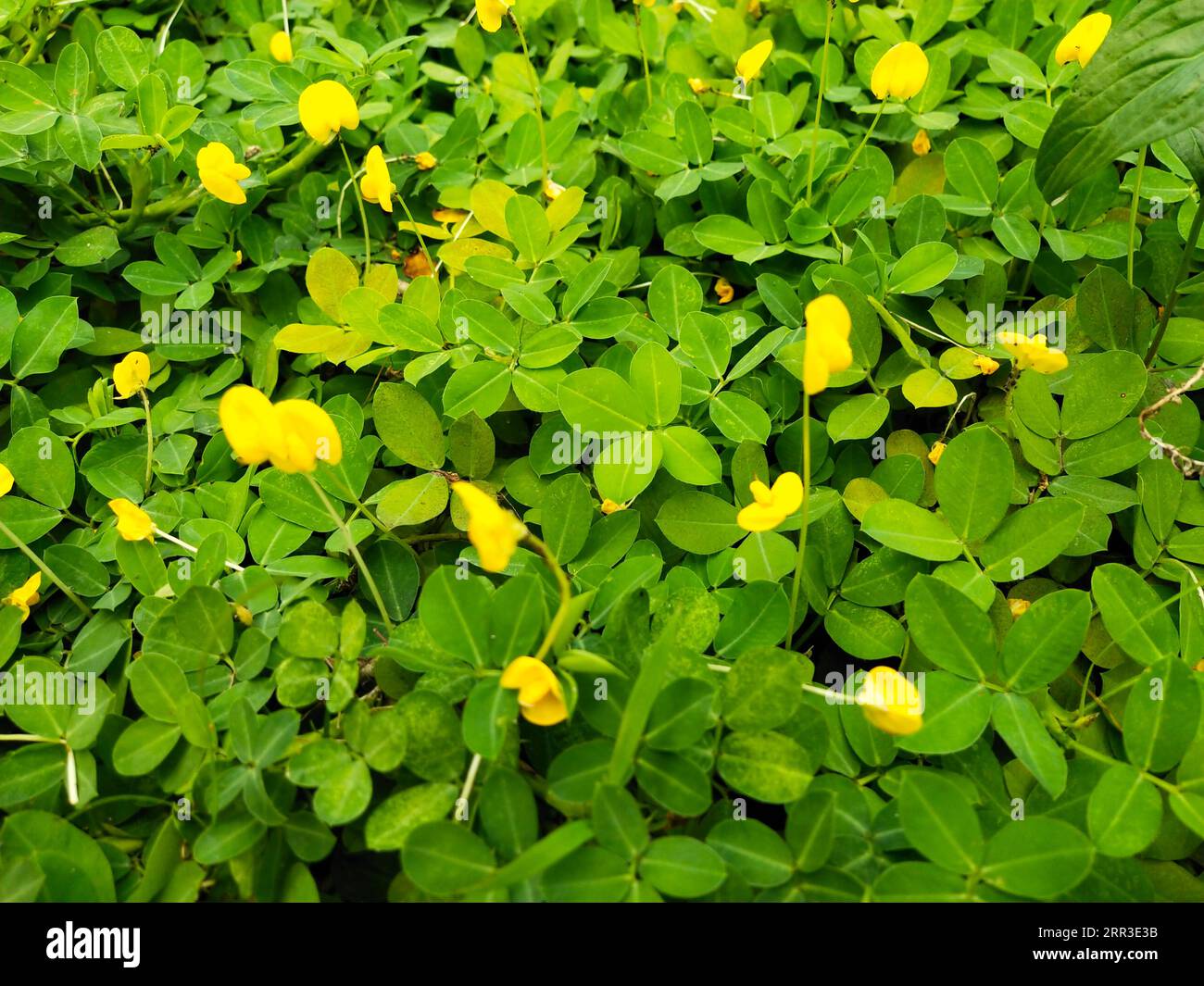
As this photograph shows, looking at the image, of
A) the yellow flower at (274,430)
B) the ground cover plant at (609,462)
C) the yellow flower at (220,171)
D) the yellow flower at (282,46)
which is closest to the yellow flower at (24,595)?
the ground cover plant at (609,462)

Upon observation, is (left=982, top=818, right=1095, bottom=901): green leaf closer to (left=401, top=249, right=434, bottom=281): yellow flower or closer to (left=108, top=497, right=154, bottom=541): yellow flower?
(left=108, top=497, right=154, bottom=541): yellow flower

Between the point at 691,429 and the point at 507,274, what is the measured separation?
40cm

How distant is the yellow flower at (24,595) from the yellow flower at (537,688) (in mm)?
685

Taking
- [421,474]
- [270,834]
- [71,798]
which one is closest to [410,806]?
[270,834]

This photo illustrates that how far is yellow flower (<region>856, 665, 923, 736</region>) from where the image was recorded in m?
0.90

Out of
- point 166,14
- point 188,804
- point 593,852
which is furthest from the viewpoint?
point 166,14

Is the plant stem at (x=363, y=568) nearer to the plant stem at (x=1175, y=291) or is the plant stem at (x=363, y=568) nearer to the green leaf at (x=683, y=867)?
the green leaf at (x=683, y=867)

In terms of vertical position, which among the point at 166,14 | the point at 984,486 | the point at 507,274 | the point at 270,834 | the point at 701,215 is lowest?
the point at 270,834

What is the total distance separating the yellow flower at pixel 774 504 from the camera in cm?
106

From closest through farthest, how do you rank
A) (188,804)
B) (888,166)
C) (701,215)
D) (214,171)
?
(188,804), (214,171), (888,166), (701,215)

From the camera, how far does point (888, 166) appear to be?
1542 mm

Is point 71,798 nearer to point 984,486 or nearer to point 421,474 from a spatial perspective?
point 421,474

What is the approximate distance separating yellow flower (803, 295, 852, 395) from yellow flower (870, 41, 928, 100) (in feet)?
2.43

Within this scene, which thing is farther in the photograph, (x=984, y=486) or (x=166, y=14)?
(x=166, y=14)
